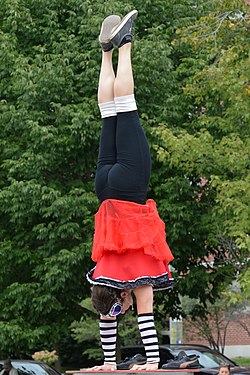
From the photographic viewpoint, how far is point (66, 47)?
61.0 feet

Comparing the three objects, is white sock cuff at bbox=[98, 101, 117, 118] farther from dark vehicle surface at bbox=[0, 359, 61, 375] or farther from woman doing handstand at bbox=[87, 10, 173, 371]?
dark vehicle surface at bbox=[0, 359, 61, 375]

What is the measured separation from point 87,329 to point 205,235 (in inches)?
447

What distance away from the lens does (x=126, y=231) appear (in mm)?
8266

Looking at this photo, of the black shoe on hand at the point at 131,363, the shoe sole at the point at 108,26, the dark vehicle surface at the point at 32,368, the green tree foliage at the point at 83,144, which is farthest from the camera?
the green tree foliage at the point at 83,144

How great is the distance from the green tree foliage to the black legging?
785cm

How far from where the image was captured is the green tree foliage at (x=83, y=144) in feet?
55.9

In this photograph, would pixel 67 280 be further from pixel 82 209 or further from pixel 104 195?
pixel 104 195

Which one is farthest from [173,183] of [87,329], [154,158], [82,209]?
[87,329]

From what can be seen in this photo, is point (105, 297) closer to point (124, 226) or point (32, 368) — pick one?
point (124, 226)

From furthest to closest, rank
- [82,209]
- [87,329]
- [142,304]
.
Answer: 1. [87,329]
2. [82,209]
3. [142,304]

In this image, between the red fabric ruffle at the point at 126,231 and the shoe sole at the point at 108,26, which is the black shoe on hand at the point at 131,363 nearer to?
the red fabric ruffle at the point at 126,231

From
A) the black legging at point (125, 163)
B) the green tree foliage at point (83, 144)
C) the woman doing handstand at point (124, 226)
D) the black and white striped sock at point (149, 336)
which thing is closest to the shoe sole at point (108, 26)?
the woman doing handstand at point (124, 226)

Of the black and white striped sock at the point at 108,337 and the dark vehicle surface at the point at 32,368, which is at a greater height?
the black and white striped sock at the point at 108,337

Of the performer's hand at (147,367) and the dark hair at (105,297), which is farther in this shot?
the dark hair at (105,297)
